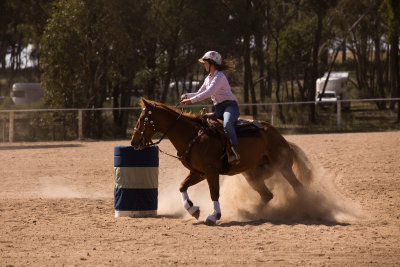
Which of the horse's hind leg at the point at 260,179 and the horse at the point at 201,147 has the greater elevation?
the horse at the point at 201,147

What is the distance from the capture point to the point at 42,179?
15.0m

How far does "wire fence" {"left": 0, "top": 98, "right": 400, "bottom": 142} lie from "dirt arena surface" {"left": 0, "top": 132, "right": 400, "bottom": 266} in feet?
35.4

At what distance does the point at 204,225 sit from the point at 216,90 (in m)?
1.89

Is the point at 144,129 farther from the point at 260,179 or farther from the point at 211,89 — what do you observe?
the point at 260,179

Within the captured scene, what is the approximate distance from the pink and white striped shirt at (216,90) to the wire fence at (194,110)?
17.3m

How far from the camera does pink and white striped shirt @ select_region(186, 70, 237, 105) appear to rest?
30.2ft

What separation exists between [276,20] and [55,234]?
152 ft

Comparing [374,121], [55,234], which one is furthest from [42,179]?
[374,121]

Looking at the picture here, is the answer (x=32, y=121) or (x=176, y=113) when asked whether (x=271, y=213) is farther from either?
(x=32, y=121)

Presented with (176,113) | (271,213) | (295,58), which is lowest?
(271,213)

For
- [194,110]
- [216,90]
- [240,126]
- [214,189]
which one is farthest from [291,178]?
[194,110]

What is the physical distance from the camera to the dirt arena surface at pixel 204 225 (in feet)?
22.7

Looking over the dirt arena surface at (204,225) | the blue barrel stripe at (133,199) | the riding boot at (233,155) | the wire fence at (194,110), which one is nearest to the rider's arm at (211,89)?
the riding boot at (233,155)

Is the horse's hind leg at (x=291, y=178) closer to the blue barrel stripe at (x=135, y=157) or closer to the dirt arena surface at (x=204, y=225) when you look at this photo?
the dirt arena surface at (x=204, y=225)
